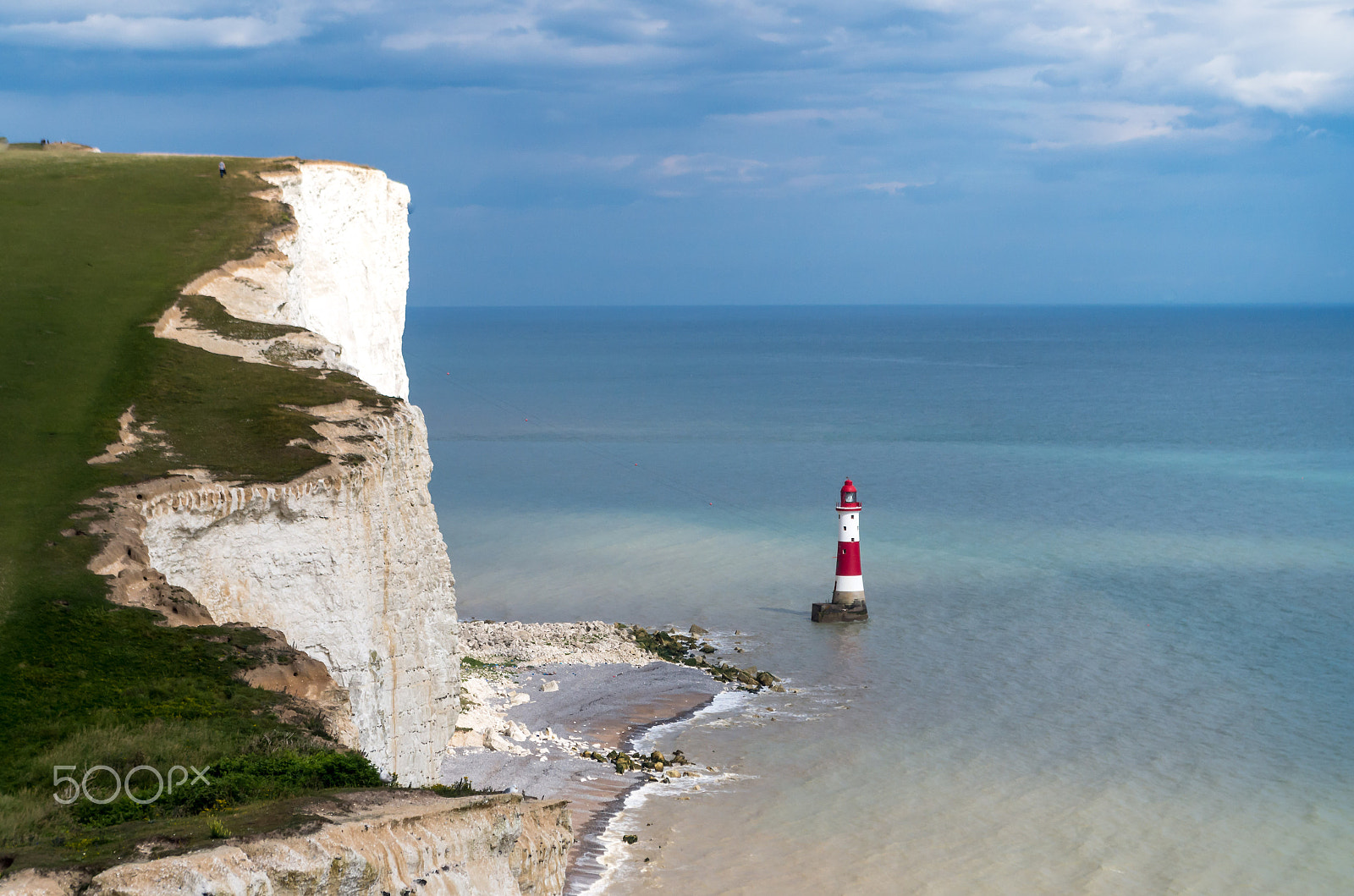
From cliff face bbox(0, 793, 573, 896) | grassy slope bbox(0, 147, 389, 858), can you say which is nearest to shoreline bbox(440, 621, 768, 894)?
grassy slope bbox(0, 147, 389, 858)

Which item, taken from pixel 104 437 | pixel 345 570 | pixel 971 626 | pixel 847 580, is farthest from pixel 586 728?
pixel 971 626

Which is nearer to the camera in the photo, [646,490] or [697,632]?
[697,632]

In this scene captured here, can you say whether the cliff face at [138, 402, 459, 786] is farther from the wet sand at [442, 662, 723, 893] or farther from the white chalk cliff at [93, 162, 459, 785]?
the wet sand at [442, 662, 723, 893]

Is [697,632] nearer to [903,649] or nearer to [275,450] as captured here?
[903,649]

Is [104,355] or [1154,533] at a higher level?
[104,355]

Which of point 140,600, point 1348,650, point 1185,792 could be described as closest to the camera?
point 140,600

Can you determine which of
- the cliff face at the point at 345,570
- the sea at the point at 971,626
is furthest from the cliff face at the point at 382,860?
the sea at the point at 971,626

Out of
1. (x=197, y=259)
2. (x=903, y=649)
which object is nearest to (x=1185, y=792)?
(x=903, y=649)

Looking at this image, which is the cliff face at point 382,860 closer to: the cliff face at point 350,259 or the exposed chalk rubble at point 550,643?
the cliff face at point 350,259
